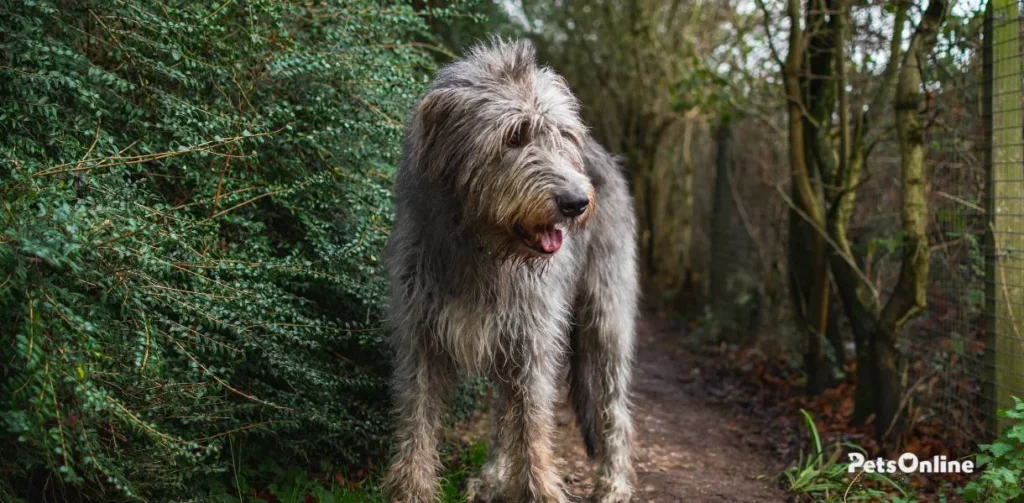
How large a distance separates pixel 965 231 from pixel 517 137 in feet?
9.04

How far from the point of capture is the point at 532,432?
11.6 ft

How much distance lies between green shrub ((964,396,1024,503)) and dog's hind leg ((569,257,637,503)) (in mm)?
1599

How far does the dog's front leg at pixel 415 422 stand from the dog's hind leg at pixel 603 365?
1090mm

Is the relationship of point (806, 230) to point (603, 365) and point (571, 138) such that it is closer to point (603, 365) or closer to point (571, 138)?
point (603, 365)

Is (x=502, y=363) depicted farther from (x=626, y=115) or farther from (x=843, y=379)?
(x=626, y=115)

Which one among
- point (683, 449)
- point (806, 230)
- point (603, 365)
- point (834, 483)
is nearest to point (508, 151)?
point (603, 365)

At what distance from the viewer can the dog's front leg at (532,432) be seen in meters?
3.51

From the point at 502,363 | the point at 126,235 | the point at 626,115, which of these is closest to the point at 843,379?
the point at 502,363

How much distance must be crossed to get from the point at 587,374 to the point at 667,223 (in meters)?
6.89

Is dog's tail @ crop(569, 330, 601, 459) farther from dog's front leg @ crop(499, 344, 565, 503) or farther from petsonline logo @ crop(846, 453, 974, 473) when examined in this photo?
petsonline logo @ crop(846, 453, 974, 473)

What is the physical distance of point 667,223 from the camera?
36.3 ft

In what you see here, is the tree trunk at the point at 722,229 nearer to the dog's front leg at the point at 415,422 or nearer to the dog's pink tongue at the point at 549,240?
the dog's front leg at the point at 415,422

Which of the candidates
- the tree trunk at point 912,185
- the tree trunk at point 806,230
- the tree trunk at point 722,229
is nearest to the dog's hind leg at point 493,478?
the tree trunk at point 912,185

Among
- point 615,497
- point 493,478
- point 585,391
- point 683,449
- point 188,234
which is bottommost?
point 683,449
